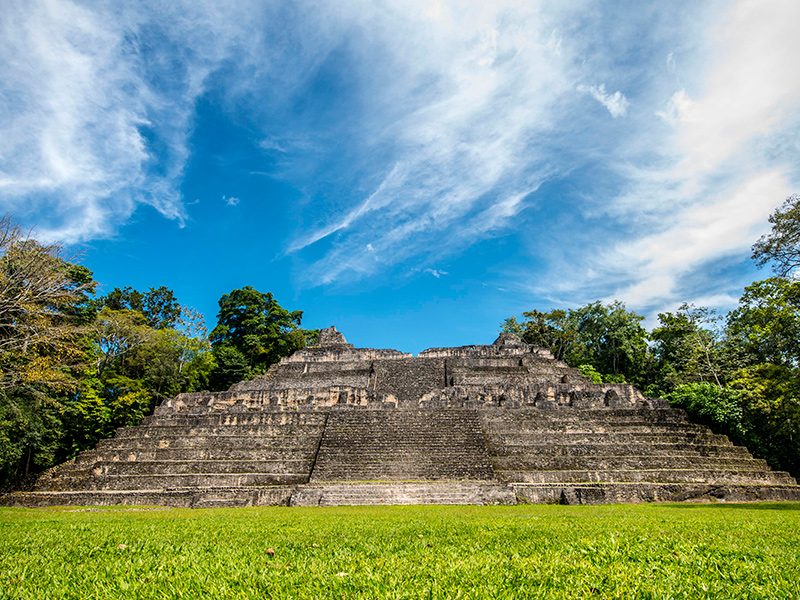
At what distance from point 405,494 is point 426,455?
2.62m

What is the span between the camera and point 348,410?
1802cm

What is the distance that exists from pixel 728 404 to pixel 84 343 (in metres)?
27.2

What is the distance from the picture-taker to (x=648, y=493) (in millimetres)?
12258

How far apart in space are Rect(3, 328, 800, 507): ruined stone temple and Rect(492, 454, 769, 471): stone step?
0.05m

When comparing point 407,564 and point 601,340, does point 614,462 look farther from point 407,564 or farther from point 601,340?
point 601,340

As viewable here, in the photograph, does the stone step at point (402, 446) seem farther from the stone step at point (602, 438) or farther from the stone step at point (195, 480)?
the stone step at point (195, 480)

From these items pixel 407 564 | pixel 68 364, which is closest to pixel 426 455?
pixel 407 564

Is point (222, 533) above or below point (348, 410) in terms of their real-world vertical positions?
below

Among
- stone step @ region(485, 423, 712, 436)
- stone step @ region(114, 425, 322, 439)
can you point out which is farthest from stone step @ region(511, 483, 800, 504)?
stone step @ region(114, 425, 322, 439)

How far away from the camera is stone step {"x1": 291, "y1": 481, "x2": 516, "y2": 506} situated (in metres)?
11.9

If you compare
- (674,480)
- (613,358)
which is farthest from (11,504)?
(613,358)

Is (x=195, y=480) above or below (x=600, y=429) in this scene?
below

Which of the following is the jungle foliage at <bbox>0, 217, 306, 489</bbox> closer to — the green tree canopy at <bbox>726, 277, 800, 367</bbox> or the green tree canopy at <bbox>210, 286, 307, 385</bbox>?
the green tree canopy at <bbox>210, 286, 307, 385</bbox>

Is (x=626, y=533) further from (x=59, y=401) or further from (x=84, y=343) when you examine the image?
(x=84, y=343)
